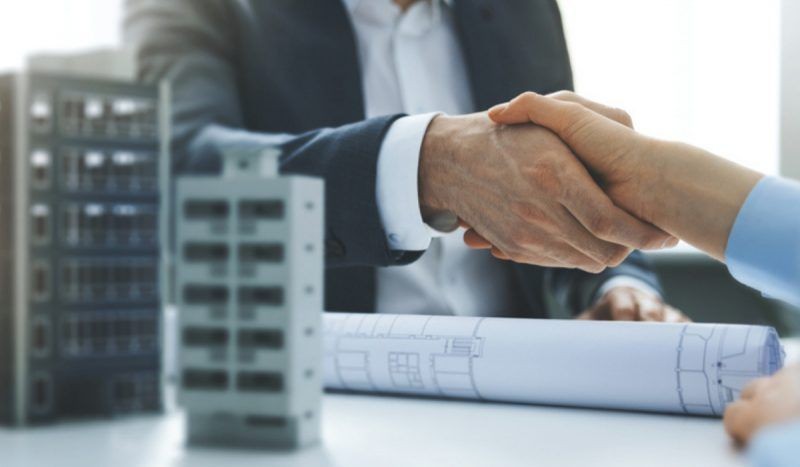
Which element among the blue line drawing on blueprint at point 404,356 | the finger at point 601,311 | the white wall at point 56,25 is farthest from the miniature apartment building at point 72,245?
the white wall at point 56,25

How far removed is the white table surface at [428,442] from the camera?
0.43 m

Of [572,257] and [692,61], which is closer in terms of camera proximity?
[572,257]

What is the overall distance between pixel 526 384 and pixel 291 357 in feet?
0.82

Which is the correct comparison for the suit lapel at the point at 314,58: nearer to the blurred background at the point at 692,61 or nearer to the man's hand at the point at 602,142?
the man's hand at the point at 602,142

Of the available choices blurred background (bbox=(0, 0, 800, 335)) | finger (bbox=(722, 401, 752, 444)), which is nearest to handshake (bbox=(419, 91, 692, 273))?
finger (bbox=(722, 401, 752, 444))

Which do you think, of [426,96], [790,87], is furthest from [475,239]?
[790,87]

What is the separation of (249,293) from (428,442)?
0.48 ft

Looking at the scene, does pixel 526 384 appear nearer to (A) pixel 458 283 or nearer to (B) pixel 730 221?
(B) pixel 730 221

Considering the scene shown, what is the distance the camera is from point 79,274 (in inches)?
17.9

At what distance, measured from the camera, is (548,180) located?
2.55ft

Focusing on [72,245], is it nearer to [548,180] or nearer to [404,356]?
[404,356]

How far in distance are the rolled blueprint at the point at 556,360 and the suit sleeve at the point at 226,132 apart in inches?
7.0

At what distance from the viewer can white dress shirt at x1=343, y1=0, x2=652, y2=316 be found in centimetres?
124

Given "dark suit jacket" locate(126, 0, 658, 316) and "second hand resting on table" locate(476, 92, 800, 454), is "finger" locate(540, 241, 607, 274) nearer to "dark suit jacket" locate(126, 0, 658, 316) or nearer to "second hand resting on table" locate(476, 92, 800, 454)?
"second hand resting on table" locate(476, 92, 800, 454)
